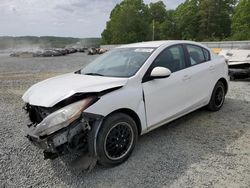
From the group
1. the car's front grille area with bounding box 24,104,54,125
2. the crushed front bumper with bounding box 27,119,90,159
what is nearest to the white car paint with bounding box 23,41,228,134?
the car's front grille area with bounding box 24,104,54,125

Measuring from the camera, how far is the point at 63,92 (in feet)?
11.0

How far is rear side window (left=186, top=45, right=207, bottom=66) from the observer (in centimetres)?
486

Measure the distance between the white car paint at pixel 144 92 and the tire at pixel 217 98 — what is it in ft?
1.57

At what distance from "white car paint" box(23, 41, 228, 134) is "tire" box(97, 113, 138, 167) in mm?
145

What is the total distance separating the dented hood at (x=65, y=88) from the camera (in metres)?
3.29

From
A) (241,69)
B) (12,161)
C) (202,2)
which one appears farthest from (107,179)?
(202,2)

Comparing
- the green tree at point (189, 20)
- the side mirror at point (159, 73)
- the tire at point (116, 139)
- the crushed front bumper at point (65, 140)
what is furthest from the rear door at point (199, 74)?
the green tree at point (189, 20)

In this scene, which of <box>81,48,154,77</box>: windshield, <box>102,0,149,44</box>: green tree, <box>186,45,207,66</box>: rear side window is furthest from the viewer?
<box>102,0,149,44</box>: green tree

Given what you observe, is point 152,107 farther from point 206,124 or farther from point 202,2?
point 202,2

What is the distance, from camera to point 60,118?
3.08 meters

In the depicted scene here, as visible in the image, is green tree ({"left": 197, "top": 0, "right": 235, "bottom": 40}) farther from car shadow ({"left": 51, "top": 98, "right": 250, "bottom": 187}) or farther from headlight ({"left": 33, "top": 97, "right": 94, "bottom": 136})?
headlight ({"left": 33, "top": 97, "right": 94, "bottom": 136})

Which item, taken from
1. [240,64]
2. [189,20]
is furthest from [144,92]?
[189,20]

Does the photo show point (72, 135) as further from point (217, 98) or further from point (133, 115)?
point (217, 98)

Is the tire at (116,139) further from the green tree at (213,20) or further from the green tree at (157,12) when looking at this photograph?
the green tree at (157,12)
